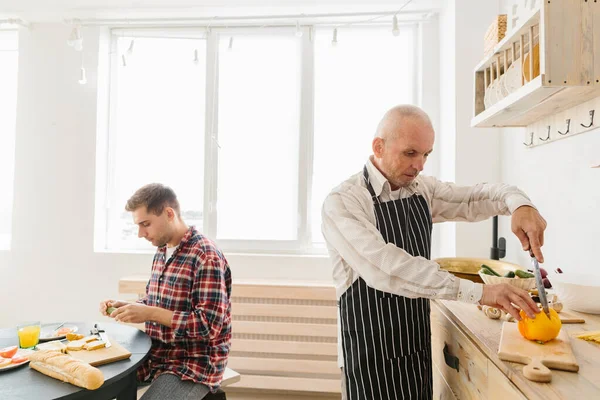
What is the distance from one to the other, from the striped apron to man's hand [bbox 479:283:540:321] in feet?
Result: 1.17

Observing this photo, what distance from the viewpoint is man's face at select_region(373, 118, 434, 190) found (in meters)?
1.31

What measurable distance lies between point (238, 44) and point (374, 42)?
42.5 inches

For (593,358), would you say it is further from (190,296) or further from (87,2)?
(87,2)

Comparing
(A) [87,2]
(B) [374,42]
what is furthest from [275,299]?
(A) [87,2]

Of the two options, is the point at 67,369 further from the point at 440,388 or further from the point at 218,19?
→ the point at 218,19

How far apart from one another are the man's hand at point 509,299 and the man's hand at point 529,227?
0.84ft

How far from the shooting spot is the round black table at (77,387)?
1248 mm

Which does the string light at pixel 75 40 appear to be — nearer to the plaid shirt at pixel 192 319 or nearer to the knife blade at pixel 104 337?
the plaid shirt at pixel 192 319

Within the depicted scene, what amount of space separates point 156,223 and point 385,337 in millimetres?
1166

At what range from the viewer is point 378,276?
45.1 inches

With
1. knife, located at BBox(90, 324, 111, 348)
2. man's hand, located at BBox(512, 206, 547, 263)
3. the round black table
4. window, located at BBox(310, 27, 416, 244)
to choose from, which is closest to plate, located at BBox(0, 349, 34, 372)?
the round black table

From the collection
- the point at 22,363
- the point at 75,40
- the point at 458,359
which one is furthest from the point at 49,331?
the point at 75,40

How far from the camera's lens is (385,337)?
1327 mm

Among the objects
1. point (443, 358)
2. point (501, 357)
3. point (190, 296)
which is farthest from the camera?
point (190, 296)
